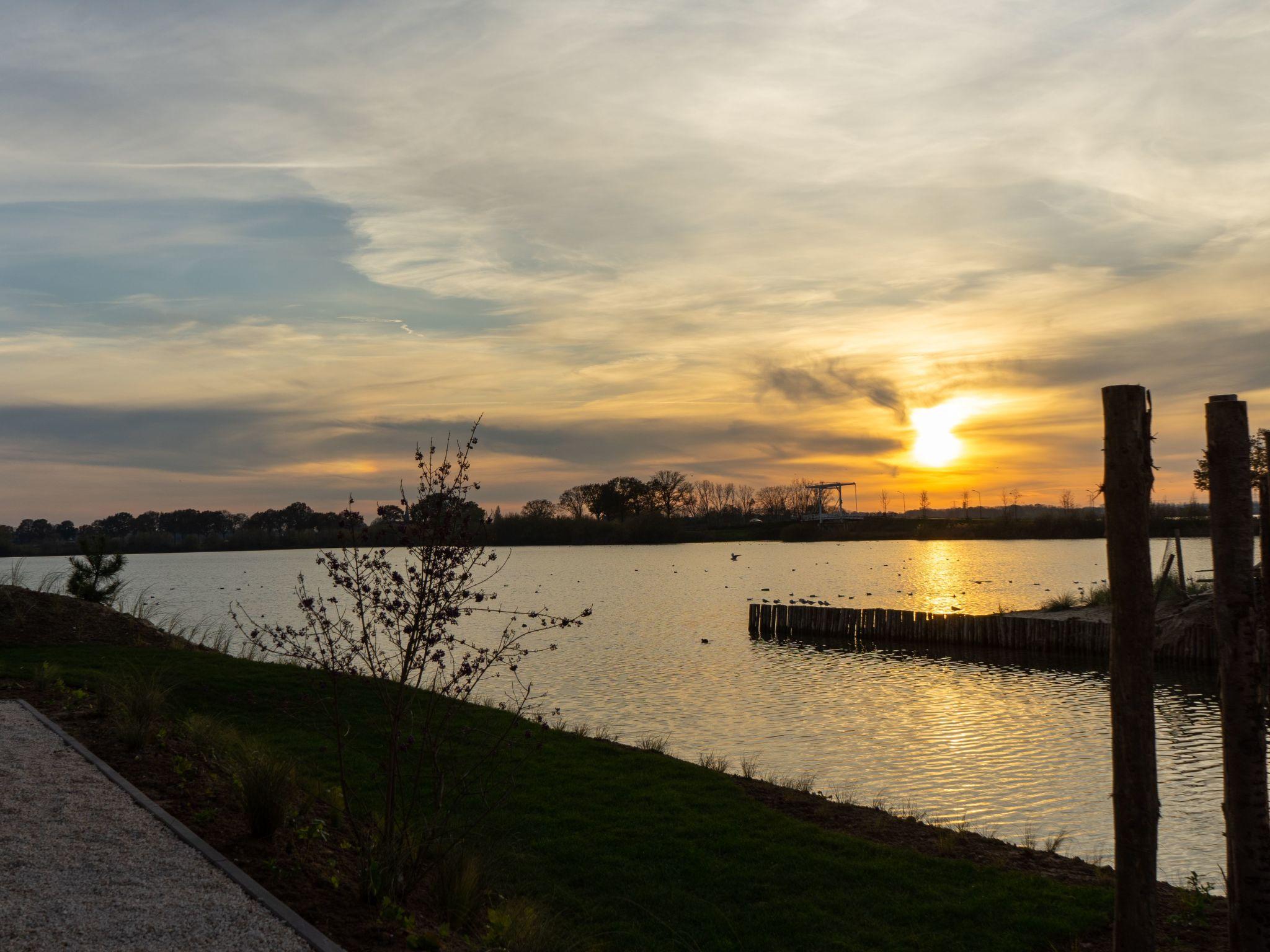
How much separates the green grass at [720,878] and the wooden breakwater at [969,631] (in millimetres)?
22155

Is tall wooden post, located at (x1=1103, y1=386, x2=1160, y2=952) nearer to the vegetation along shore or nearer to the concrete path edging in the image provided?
the vegetation along shore

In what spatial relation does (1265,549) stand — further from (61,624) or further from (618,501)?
(618,501)

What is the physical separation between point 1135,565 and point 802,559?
338 feet

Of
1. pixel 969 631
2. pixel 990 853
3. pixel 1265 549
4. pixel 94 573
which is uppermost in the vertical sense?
pixel 1265 549

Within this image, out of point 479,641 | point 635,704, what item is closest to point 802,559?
point 479,641

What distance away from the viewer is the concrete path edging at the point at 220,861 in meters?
5.71

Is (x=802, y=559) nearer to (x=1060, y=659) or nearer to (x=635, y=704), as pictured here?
(x=1060, y=659)

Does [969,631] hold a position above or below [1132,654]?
below

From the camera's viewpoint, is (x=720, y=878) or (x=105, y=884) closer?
(x=105, y=884)

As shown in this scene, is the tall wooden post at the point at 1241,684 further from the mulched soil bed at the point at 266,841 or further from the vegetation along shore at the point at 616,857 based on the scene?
the mulched soil bed at the point at 266,841

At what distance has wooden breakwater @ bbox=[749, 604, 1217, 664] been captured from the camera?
28406mm

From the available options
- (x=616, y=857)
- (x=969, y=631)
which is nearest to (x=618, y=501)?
(x=969, y=631)

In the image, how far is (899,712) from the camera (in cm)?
2253

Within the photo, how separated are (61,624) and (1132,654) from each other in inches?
891
